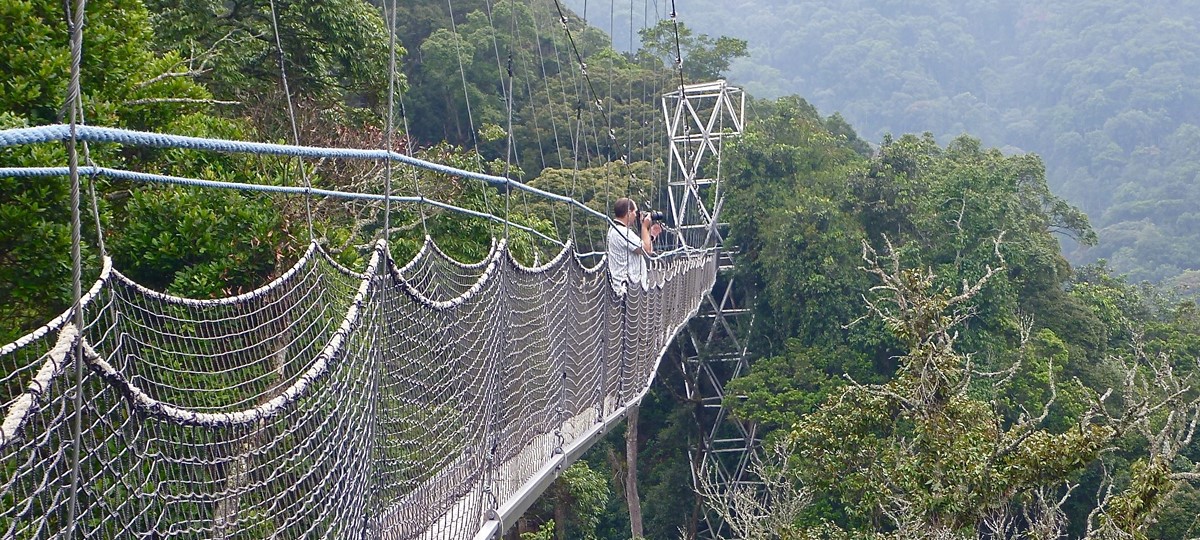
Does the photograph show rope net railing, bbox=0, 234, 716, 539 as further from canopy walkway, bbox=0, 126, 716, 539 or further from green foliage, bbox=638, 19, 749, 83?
green foliage, bbox=638, 19, 749, 83

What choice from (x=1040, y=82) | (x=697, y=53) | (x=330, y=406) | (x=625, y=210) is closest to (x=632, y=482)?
(x=697, y=53)

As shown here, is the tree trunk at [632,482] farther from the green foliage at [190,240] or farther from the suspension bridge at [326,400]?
the green foliage at [190,240]

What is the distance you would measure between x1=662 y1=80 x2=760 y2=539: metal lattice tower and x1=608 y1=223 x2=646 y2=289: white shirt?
756cm

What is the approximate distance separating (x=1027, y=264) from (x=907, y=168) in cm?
147

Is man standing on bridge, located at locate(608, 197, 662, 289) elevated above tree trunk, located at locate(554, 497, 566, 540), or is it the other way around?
man standing on bridge, located at locate(608, 197, 662, 289)

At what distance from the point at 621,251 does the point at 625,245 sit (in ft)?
0.17

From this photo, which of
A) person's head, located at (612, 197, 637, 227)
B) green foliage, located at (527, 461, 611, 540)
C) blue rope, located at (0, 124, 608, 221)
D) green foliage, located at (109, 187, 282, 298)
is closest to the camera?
blue rope, located at (0, 124, 608, 221)

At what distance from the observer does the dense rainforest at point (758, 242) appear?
359 centimetres

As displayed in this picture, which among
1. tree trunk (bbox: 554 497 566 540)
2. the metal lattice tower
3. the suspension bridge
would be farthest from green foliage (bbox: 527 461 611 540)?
the suspension bridge

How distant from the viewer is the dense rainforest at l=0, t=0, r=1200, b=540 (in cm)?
359

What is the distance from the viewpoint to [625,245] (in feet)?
14.5

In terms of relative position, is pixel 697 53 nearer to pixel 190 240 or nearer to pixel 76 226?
pixel 190 240

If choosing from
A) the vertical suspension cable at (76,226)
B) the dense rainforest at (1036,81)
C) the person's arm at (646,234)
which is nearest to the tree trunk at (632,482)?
the person's arm at (646,234)

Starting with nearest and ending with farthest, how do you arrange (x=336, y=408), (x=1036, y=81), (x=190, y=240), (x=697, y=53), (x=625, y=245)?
(x=336, y=408), (x=190, y=240), (x=625, y=245), (x=697, y=53), (x=1036, y=81)
